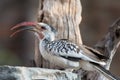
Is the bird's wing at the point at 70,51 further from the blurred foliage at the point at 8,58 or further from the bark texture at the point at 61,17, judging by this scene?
the blurred foliage at the point at 8,58

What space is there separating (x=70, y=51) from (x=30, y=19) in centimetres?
391

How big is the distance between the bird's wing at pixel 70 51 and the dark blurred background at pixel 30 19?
146 inches

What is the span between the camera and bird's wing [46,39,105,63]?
3758 mm

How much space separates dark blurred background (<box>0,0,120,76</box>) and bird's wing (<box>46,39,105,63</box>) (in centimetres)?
370

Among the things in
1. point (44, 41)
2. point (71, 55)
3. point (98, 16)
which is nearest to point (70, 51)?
point (71, 55)

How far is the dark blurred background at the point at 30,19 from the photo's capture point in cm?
773

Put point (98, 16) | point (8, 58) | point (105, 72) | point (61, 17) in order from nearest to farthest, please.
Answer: point (105, 72) < point (61, 17) < point (8, 58) < point (98, 16)

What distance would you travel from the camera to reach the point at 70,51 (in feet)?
12.4

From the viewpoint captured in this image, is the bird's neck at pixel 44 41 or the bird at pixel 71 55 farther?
the bird's neck at pixel 44 41

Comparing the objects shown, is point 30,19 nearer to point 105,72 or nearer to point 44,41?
point 44,41

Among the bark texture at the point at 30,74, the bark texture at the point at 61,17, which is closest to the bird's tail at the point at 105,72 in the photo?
the bark texture at the point at 30,74

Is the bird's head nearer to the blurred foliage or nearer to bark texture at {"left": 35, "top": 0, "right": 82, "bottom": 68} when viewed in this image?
bark texture at {"left": 35, "top": 0, "right": 82, "bottom": 68}

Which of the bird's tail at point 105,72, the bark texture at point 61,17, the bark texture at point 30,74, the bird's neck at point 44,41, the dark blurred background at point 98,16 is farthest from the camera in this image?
the dark blurred background at point 98,16

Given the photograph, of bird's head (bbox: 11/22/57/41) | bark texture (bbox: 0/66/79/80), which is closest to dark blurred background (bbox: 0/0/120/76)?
bird's head (bbox: 11/22/57/41)
